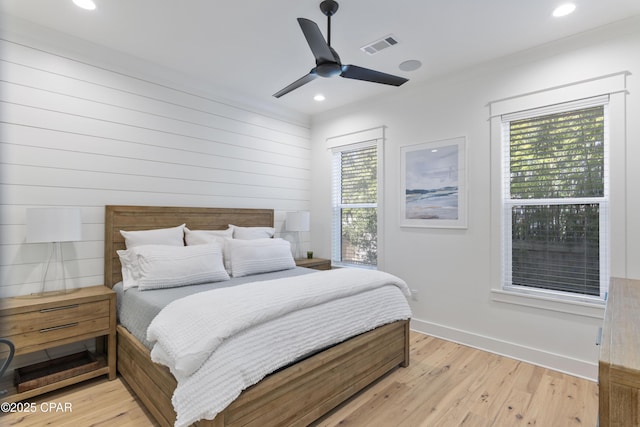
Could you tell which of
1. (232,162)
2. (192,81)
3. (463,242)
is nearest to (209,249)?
(232,162)

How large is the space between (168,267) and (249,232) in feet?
4.01

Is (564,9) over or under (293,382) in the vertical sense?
over

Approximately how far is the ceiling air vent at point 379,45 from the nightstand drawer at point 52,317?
10.3ft

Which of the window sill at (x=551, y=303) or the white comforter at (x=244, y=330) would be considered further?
the window sill at (x=551, y=303)

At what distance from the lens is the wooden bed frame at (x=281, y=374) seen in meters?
1.84

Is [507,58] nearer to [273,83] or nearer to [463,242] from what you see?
[463,242]

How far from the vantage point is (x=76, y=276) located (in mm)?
2965

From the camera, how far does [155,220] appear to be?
3412 millimetres

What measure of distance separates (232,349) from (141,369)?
101 centimetres

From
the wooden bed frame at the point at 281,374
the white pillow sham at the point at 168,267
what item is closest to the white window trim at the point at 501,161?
the wooden bed frame at the point at 281,374

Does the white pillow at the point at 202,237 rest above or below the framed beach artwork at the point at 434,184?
below

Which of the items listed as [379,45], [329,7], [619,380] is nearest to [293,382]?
[619,380]

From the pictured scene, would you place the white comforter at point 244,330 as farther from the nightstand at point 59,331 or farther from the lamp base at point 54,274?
the lamp base at point 54,274

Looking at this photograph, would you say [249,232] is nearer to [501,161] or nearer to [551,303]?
[501,161]
